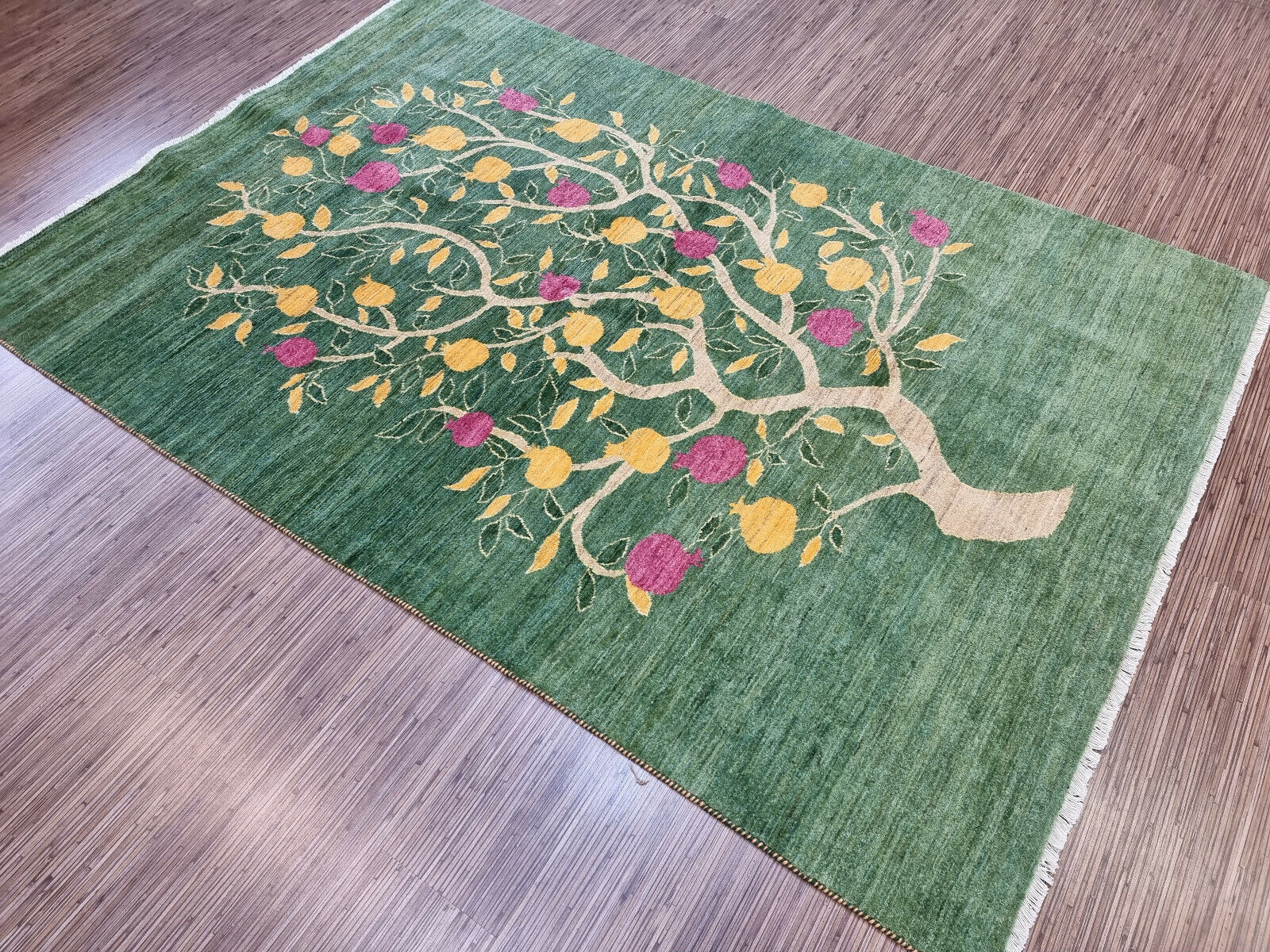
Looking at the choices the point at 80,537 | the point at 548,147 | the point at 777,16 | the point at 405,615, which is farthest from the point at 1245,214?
the point at 80,537

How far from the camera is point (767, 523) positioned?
163cm

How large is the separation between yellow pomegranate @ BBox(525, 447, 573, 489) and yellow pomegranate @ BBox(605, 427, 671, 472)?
78mm

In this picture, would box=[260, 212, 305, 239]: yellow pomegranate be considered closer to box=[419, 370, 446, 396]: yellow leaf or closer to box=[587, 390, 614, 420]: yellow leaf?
box=[419, 370, 446, 396]: yellow leaf

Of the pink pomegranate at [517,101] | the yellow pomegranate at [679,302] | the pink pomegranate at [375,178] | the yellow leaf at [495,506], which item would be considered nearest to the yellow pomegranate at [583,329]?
the yellow pomegranate at [679,302]

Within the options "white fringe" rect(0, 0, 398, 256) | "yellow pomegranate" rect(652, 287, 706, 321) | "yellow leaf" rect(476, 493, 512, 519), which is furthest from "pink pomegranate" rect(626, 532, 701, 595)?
"white fringe" rect(0, 0, 398, 256)

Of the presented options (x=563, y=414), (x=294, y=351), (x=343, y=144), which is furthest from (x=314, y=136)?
(x=563, y=414)

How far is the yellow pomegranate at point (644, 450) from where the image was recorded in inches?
67.0

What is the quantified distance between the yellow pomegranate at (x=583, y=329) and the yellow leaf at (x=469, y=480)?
325mm

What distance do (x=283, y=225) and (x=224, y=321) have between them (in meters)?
0.29

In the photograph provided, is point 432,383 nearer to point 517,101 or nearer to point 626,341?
point 626,341

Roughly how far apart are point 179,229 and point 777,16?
5.20 feet

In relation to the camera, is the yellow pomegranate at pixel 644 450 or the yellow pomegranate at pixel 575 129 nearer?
the yellow pomegranate at pixel 644 450

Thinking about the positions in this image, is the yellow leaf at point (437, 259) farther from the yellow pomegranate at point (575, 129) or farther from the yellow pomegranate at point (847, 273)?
the yellow pomegranate at point (847, 273)

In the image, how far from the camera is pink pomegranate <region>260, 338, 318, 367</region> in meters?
1.87
